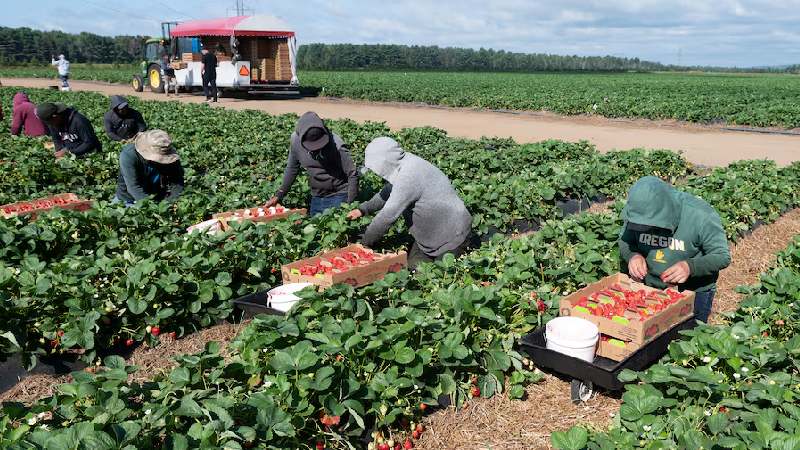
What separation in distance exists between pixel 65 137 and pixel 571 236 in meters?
7.73

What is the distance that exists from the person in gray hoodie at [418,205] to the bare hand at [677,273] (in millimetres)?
1860

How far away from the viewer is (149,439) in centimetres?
254

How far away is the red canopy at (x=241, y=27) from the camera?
26611 millimetres

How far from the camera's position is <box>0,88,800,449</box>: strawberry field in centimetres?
274

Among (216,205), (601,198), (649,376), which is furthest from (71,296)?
(601,198)

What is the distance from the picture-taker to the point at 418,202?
5.30 metres

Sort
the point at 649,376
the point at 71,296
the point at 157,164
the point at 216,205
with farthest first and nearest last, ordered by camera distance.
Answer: the point at 216,205 < the point at 157,164 < the point at 71,296 < the point at 649,376

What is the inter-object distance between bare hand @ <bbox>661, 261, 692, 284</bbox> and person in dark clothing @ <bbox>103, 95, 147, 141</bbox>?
6972 mm

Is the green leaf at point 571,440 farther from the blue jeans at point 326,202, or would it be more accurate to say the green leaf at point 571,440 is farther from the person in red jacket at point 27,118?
the person in red jacket at point 27,118

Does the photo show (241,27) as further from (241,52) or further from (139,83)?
(139,83)

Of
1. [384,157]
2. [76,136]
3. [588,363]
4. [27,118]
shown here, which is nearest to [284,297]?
[384,157]

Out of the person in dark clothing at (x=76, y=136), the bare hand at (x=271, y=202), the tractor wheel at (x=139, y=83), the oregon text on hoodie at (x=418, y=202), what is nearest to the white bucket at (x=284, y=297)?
Answer: the oregon text on hoodie at (x=418, y=202)

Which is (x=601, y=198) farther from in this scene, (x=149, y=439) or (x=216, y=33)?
(x=216, y=33)

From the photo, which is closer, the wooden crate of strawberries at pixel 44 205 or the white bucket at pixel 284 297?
the white bucket at pixel 284 297
